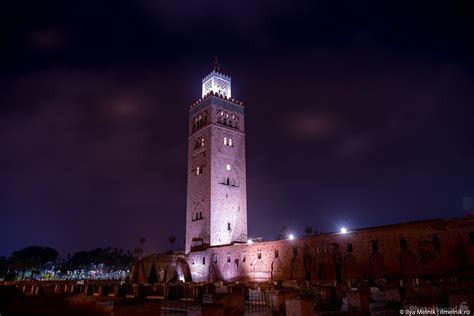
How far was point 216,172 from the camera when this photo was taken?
44688mm

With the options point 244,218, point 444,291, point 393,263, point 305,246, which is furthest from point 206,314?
point 244,218

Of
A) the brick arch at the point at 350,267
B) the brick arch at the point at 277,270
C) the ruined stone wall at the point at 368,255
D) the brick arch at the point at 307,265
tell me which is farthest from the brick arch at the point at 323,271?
the brick arch at the point at 277,270

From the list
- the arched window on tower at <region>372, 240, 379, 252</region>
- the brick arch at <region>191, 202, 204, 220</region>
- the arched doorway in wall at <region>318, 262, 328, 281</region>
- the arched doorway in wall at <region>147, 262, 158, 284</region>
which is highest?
the brick arch at <region>191, 202, 204, 220</region>

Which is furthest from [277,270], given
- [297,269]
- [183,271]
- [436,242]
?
[183,271]

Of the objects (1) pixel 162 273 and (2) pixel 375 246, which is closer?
(2) pixel 375 246

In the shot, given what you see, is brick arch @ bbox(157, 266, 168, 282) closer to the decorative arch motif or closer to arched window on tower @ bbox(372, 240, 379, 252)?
the decorative arch motif

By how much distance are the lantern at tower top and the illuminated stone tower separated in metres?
0.08

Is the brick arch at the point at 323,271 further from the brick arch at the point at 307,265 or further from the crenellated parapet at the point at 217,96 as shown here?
the crenellated parapet at the point at 217,96

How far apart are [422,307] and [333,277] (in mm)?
18833

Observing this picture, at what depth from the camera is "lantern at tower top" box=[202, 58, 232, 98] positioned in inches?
2031

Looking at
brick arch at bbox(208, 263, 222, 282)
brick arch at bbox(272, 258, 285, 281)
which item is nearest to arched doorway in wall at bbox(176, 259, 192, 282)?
brick arch at bbox(208, 263, 222, 282)

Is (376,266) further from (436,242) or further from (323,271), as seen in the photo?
(323,271)

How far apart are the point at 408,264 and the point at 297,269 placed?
9460 mm

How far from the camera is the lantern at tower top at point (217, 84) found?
5159cm
